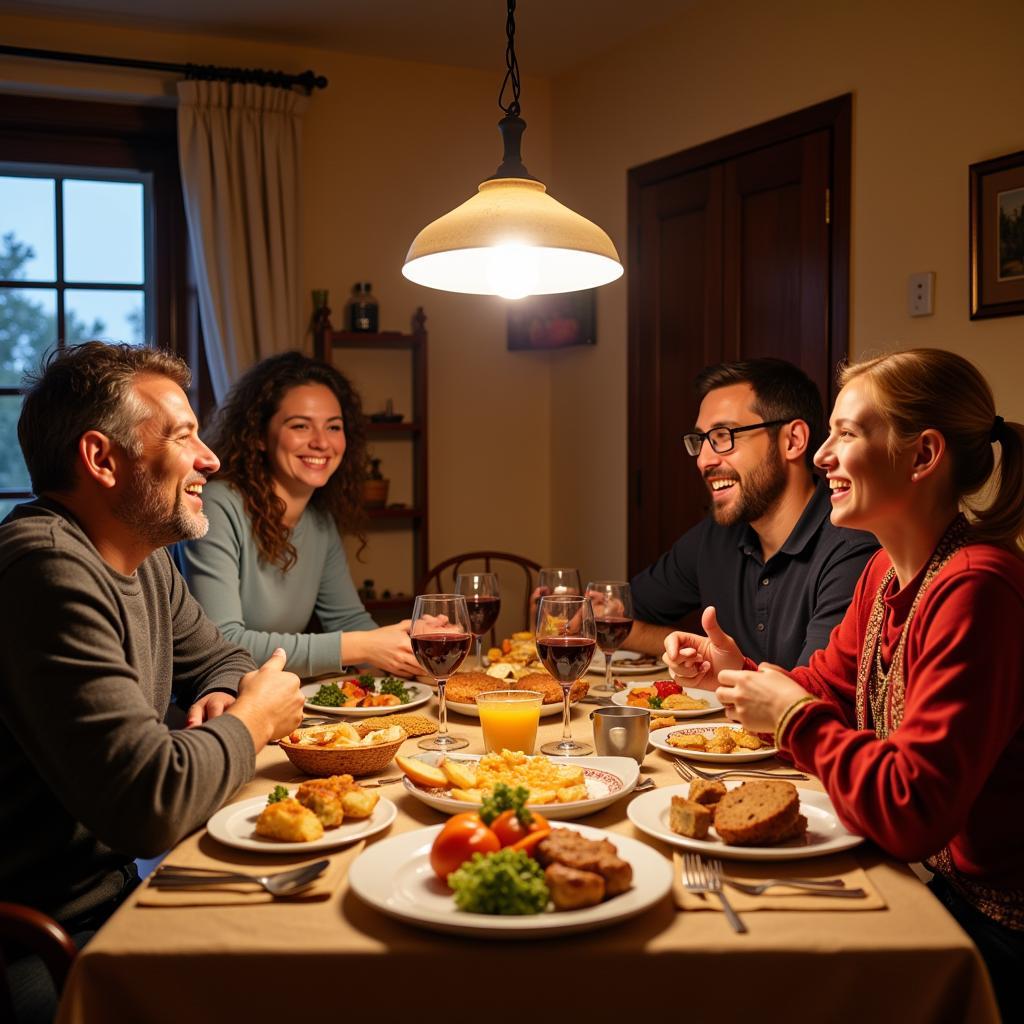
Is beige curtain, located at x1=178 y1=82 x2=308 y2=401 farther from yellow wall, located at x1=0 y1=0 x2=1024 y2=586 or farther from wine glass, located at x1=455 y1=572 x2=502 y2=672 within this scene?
wine glass, located at x1=455 y1=572 x2=502 y2=672

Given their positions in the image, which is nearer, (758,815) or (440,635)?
(758,815)

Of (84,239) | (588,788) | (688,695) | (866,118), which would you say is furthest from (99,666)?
(84,239)

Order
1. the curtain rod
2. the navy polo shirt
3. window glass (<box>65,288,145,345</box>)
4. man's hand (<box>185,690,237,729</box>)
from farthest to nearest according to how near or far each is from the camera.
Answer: window glass (<box>65,288,145,345</box>)
the curtain rod
the navy polo shirt
man's hand (<box>185,690,237,729</box>)

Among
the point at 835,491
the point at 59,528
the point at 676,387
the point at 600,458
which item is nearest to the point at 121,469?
the point at 59,528

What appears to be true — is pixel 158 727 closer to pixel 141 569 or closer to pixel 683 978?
pixel 141 569

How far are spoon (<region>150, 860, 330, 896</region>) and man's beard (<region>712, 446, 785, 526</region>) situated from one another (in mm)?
1603

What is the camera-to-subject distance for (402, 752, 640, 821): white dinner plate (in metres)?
1.31

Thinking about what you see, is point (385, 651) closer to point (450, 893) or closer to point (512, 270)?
point (512, 270)

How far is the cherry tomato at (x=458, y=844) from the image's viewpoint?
3.59ft

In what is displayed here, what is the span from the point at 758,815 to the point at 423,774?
0.44m

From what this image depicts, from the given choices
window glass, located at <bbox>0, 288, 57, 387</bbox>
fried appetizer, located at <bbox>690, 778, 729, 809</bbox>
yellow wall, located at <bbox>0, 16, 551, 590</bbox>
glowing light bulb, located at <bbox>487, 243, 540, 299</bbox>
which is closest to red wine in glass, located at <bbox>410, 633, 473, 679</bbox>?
fried appetizer, located at <bbox>690, 778, 729, 809</bbox>

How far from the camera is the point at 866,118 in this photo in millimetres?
3172

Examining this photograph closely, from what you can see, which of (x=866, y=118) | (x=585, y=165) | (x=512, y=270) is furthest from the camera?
(x=585, y=165)

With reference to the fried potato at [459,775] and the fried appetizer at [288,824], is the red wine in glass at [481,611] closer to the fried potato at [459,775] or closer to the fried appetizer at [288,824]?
the fried potato at [459,775]
